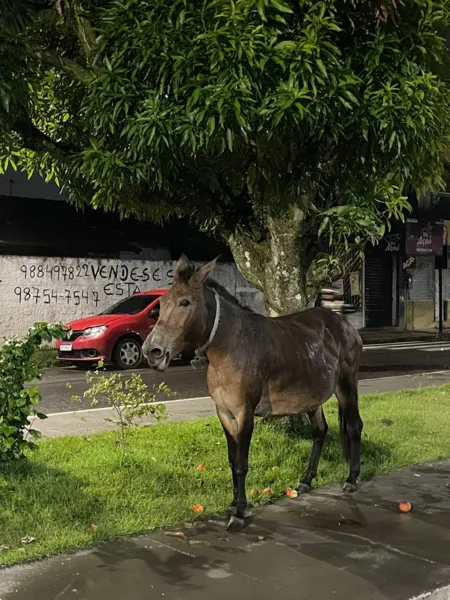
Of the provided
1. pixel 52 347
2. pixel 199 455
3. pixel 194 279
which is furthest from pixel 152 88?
pixel 52 347

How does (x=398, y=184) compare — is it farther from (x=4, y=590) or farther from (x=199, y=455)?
(x=4, y=590)

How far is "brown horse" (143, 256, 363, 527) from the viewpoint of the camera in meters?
4.89

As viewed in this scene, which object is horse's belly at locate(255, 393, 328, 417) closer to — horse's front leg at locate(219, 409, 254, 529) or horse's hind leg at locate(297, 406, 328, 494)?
horse's front leg at locate(219, 409, 254, 529)

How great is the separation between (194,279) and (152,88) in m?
2.04

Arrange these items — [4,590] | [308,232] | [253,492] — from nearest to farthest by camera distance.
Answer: [4,590] < [253,492] < [308,232]

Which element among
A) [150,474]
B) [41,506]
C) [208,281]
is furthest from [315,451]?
[41,506]

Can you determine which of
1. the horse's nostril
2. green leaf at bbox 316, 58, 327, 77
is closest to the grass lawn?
the horse's nostril

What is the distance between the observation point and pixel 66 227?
802 inches

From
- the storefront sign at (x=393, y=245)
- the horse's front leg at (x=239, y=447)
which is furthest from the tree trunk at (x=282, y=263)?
the storefront sign at (x=393, y=245)

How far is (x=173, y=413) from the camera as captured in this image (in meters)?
10.2

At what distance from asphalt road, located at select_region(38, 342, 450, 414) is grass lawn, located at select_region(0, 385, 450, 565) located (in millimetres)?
1948

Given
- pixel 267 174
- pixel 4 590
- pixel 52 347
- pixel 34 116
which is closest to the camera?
pixel 4 590

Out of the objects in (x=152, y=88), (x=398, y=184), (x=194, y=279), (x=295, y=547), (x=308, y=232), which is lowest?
(x=295, y=547)

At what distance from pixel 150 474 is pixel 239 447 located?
1.35m
